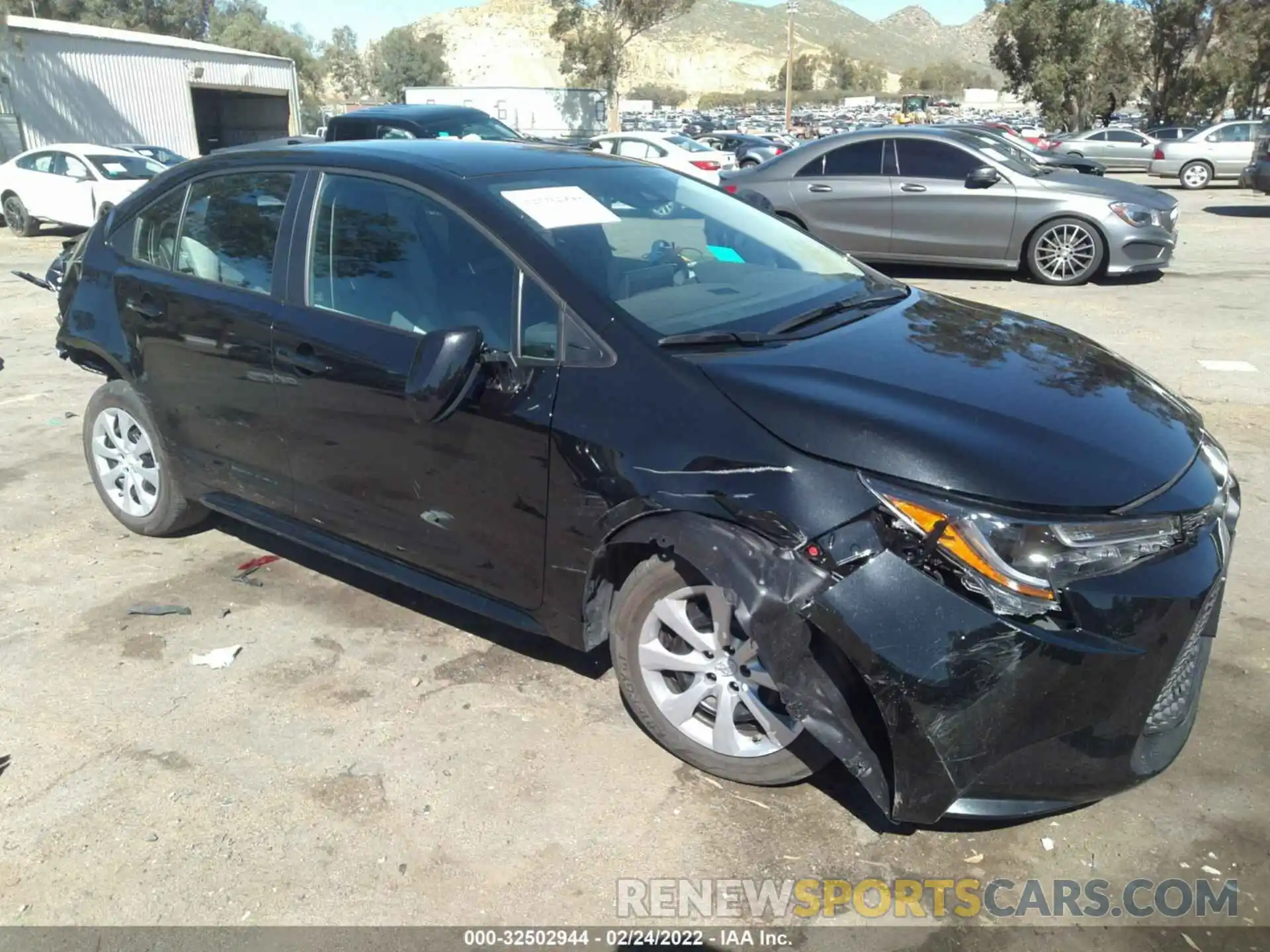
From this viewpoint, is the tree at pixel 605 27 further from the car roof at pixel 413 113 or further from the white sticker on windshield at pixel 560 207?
the white sticker on windshield at pixel 560 207

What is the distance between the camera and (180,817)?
296 centimetres

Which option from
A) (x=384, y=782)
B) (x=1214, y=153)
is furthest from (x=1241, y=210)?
(x=384, y=782)

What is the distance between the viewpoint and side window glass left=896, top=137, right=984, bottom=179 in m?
10.9

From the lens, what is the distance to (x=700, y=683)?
118 inches

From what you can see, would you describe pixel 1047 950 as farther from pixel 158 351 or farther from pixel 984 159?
pixel 984 159

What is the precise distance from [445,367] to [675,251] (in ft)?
3.48

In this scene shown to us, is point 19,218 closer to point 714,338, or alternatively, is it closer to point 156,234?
point 156,234

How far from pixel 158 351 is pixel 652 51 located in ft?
551

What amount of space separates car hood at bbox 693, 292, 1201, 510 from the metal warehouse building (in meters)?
27.3

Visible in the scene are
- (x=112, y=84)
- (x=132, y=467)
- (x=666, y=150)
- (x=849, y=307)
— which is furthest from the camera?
(x=112, y=84)

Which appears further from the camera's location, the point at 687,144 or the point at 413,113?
the point at 687,144

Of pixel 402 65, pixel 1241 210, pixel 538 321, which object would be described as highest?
pixel 402 65

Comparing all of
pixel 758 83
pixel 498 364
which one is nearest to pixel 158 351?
pixel 498 364

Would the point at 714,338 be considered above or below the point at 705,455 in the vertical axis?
above
